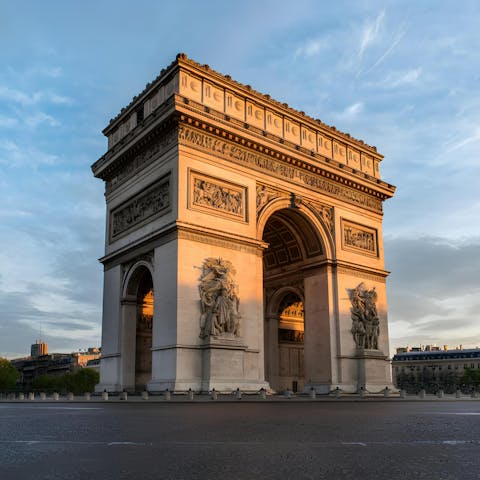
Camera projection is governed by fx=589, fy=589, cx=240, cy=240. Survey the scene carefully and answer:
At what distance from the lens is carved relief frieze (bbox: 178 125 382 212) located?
24.8m

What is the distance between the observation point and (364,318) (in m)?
30.1

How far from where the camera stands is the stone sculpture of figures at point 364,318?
29641 mm

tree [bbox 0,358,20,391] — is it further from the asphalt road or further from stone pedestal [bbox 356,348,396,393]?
the asphalt road

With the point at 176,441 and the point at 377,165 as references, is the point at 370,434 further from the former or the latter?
the point at 377,165

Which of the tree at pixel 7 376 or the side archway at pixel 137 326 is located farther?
the tree at pixel 7 376

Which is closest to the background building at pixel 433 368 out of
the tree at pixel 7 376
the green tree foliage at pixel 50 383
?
the green tree foliage at pixel 50 383

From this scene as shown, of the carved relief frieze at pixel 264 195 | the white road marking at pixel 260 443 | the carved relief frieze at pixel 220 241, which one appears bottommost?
the white road marking at pixel 260 443

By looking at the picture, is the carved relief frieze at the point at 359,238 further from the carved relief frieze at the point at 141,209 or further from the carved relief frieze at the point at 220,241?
the carved relief frieze at the point at 141,209

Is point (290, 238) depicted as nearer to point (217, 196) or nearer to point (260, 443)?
point (217, 196)

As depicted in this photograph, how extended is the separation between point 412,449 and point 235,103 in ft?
78.5

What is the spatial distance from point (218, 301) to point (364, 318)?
988cm

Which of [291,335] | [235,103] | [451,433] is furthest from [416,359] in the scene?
[451,433]

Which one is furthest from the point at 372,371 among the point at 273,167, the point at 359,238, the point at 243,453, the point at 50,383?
the point at 50,383

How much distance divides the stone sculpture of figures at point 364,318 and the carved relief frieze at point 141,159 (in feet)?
40.0
